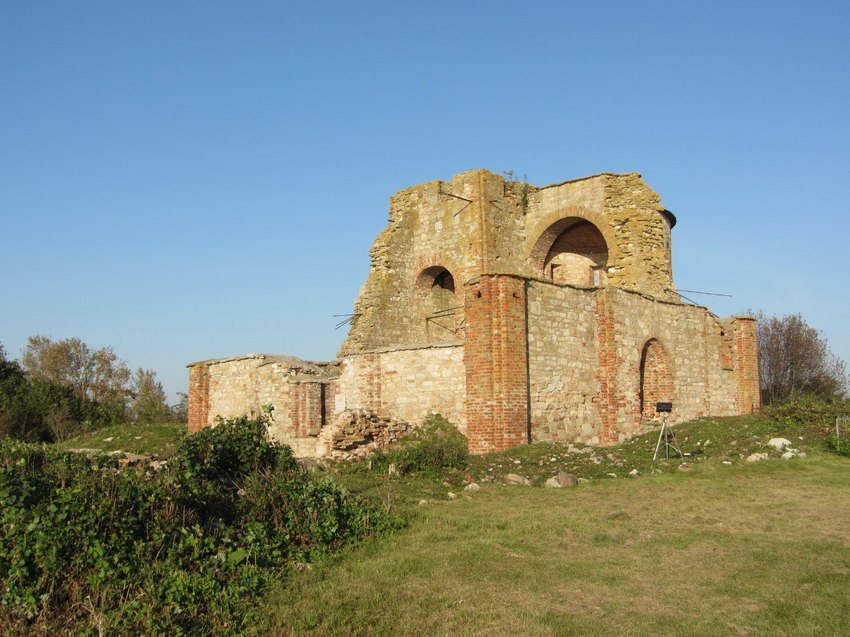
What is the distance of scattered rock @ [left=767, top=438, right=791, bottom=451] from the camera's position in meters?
13.7

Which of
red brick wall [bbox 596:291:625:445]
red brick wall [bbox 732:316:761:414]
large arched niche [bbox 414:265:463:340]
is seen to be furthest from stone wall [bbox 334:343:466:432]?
red brick wall [bbox 732:316:761:414]

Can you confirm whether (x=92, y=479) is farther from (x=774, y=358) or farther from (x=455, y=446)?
(x=774, y=358)

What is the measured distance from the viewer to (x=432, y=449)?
1288 centimetres

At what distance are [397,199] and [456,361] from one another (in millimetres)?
9037

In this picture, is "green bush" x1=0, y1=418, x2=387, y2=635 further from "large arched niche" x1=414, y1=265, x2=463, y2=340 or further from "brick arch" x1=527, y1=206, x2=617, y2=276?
"brick arch" x1=527, y1=206, x2=617, y2=276

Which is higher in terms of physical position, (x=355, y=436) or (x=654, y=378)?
(x=654, y=378)

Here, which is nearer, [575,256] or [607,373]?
[607,373]

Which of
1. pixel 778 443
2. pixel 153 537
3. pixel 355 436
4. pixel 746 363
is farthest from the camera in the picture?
pixel 746 363

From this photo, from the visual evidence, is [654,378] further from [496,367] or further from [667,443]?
[496,367]

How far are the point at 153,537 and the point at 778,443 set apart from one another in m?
11.7

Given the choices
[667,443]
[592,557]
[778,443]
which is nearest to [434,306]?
[667,443]

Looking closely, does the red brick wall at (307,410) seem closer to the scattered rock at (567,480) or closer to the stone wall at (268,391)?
the stone wall at (268,391)

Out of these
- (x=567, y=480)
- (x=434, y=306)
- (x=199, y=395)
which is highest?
(x=434, y=306)

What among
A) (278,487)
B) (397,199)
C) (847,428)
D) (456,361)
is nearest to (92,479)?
(278,487)
